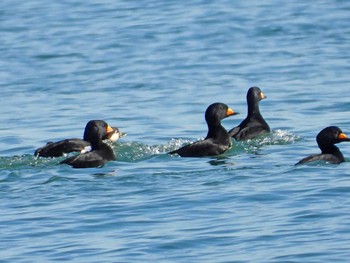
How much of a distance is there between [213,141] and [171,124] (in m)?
3.10

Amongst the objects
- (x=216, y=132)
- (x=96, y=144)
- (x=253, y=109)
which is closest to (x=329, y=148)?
(x=216, y=132)

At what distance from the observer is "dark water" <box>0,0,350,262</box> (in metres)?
15.6

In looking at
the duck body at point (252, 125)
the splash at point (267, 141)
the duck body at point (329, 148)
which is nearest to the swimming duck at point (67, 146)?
the splash at point (267, 141)

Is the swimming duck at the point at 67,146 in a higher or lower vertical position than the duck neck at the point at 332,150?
higher

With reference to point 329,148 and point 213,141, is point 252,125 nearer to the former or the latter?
point 213,141

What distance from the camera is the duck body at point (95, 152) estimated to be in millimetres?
20125

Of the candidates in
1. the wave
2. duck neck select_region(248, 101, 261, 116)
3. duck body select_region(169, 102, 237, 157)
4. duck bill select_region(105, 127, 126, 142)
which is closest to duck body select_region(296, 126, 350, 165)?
the wave

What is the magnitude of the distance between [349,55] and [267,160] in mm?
12026

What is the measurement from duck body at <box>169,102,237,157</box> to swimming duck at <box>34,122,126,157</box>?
1140 millimetres

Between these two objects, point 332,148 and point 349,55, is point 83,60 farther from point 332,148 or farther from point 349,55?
point 332,148

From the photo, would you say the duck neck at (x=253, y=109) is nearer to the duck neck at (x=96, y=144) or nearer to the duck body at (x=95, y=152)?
the duck body at (x=95, y=152)

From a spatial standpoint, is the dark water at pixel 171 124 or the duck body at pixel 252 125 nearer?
the dark water at pixel 171 124

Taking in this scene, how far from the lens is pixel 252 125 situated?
22.9 metres

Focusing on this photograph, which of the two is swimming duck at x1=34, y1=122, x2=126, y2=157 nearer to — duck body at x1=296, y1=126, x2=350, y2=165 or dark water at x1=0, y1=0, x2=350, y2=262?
dark water at x1=0, y1=0, x2=350, y2=262
